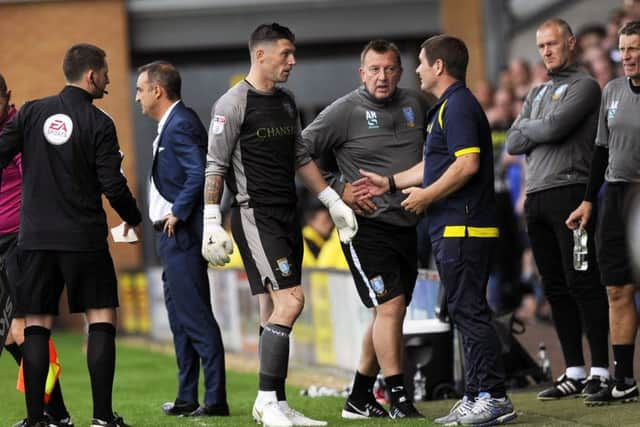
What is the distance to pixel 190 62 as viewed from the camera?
25156 millimetres

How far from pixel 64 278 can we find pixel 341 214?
1.63 metres

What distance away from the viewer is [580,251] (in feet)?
29.8

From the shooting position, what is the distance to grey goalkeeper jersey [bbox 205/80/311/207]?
8.16 m

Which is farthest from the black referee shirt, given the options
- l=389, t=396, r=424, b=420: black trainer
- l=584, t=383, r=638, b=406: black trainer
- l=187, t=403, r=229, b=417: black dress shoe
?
l=584, t=383, r=638, b=406: black trainer

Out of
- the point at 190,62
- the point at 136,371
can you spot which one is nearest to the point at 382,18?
the point at 190,62

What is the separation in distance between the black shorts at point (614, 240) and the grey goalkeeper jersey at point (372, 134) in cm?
114

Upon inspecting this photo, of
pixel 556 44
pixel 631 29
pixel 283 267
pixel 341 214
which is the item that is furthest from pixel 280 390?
pixel 631 29

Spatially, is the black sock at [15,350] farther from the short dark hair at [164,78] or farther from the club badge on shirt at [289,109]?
the club badge on shirt at [289,109]

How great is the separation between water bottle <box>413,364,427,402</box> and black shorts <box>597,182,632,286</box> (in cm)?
184

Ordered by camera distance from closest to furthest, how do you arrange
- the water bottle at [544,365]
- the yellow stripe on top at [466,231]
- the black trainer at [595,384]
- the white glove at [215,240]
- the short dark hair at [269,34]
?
the white glove at [215,240]
the yellow stripe on top at [466,231]
the short dark hair at [269,34]
the black trainer at [595,384]
the water bottle at [544,365]

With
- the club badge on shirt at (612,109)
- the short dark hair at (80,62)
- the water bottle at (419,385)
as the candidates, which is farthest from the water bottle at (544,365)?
the short dark hair at (80,62)

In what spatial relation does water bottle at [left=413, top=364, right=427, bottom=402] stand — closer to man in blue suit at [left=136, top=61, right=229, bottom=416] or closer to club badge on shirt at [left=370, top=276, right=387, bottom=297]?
man in blue suit at [left=136, top=61, right=229, bottom=416]

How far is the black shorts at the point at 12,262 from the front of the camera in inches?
335

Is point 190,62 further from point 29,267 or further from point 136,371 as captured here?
point 29,267
